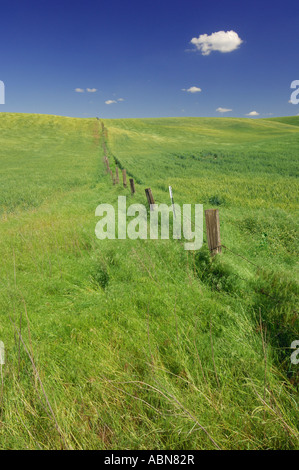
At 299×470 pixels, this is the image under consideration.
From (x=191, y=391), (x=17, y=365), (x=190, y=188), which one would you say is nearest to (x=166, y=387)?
(x=191, y=391)

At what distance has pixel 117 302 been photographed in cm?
331

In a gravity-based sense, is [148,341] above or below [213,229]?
below

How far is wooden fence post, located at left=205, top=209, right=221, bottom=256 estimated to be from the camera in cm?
356

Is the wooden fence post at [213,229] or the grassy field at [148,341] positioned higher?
the wooden fence post at [213,229]

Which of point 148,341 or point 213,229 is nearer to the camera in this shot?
point 148,341

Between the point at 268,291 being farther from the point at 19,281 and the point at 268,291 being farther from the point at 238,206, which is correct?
the point at 238,206

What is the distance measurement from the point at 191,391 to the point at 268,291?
2066 mm

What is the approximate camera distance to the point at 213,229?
3.76 meters

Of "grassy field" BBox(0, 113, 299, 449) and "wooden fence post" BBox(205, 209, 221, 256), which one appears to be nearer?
"grassy field" BBox(0, 113, 299, 449)

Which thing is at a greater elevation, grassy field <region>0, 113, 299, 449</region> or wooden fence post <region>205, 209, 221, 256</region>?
wooden fence post <region>205, 209, 221, 256</region>

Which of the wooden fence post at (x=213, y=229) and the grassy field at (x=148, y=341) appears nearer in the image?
the grassy field at (x=148, y=341)

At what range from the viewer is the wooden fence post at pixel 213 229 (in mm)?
3564

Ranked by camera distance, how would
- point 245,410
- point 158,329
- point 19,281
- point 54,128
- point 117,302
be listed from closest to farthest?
1. point 245,410
2. point 158,329
3. point 117,302
4. point 19,281
5. point 54,128
